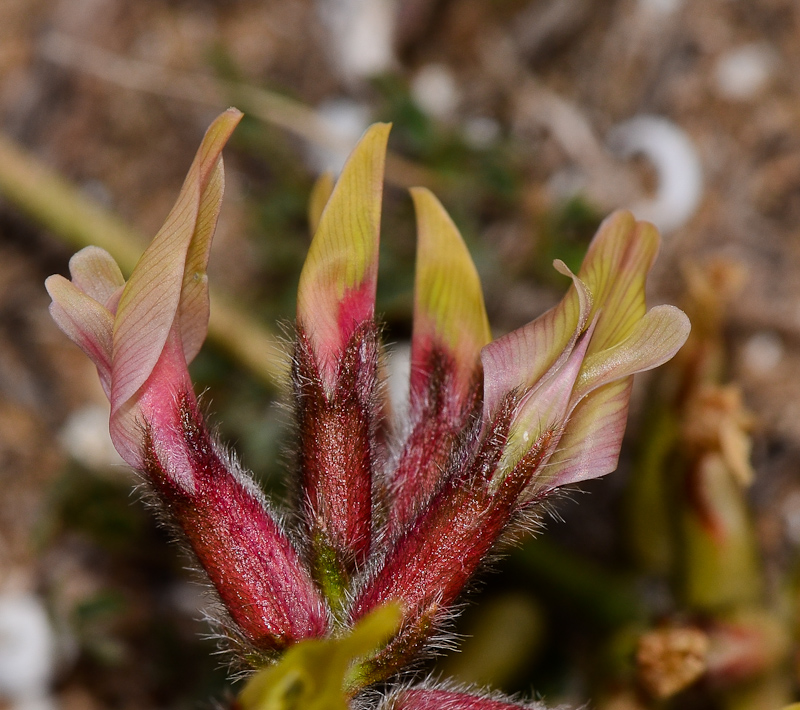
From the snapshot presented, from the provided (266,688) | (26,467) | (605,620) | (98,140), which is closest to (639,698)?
(605,620)

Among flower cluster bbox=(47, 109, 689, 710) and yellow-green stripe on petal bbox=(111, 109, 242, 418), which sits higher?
yellow-green stripe on petal bbox=(111, 109, 242, 418)

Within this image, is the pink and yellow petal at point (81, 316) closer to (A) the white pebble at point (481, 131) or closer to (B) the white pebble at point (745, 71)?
(A) the white pebble at point (481, 131)

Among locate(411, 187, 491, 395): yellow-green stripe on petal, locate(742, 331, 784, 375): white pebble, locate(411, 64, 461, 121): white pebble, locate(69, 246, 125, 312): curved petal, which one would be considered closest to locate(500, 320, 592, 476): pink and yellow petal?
locate(411, 187, 491, 395): yellow-green stripe on petal

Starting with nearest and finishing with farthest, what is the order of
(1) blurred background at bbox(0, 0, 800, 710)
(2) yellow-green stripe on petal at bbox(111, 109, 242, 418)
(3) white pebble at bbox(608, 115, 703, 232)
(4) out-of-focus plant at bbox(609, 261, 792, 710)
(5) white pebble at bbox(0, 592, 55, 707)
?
(2) yellow-green stripe on petal at bbox(111, 109, 242, 418)
(4) out-of-focus plant at bbox(609, 261, 792, 710)
(1) blurred background at bbox(0, 0, 800, 710)
(5) white pebble at bbox(0, 592, 55, 707)
(3) white pebble at bbox(608, 115, 703, 232)

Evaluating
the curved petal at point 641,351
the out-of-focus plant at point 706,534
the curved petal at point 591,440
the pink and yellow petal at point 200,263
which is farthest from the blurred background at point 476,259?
the pink and yellow petal at point 200,263

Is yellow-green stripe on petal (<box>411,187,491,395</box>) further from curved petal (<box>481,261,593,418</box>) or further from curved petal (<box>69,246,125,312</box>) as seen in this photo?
curved petal (<box>69,246,125,312</box>)

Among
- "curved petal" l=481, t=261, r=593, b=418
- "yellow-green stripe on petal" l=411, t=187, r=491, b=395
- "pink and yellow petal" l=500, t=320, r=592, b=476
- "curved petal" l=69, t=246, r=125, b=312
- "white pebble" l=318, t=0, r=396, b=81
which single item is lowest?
"pink and yellow petal" l=500, t=320, r=592, b=476

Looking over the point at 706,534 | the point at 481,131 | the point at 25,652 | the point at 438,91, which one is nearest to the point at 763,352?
the point at 706,534

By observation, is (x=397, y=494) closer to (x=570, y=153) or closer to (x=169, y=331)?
(x=169, y=331)
